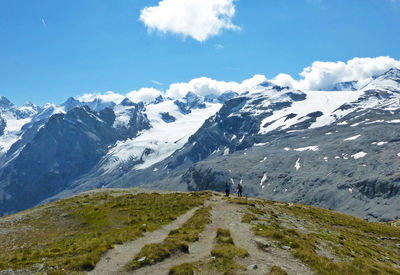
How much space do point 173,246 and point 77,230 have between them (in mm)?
18067

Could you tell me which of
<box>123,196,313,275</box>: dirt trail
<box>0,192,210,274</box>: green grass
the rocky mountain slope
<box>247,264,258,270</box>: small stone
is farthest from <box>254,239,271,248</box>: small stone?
<box>0,192,210,274</box>: green grass

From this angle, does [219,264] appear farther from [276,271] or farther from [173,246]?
[173,246]

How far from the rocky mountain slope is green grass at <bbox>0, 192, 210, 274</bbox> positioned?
0.09 metres

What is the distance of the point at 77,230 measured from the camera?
39656mm

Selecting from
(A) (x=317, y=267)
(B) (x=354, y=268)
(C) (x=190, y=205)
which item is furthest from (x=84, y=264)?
Answer: (C) (x=190, y=205)

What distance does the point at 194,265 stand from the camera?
23250 millimetres

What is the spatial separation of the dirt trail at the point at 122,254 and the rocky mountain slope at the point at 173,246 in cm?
6

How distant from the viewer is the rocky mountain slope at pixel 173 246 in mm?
23172

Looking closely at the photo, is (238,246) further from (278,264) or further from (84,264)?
(84,264)

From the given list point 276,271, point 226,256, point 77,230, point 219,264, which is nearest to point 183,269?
point 219,264

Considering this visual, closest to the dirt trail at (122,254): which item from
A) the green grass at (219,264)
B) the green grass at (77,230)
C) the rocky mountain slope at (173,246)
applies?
the rocky mountain slope at (173,246)

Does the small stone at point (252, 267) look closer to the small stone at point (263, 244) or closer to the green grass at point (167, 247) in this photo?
the small stone at point (263, 244)

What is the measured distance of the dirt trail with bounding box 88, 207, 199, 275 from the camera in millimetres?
23062

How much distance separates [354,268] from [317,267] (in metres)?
2.85
